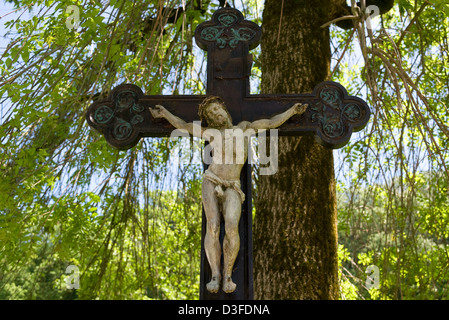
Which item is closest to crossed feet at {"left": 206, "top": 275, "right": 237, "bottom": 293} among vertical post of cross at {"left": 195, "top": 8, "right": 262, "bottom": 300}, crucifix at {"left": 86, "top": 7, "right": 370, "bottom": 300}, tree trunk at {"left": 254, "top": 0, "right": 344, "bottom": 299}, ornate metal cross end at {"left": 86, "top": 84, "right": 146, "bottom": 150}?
crucifix at {"left": 86, "top": 7, "right": 370, "bottom": 300}

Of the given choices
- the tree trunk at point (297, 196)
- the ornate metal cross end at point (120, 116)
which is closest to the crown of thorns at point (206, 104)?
the ornate metal cross end at point (120, 116)

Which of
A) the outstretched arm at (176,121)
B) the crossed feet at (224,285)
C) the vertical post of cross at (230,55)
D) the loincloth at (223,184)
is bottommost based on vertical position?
the crossed feet at (224,285)

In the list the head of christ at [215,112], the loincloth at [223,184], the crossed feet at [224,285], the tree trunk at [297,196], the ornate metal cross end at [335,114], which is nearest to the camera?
the crossed feet at [224,285]

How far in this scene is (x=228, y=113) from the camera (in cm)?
291

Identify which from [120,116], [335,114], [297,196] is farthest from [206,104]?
[297,196]

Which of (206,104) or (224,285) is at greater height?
(206,104)

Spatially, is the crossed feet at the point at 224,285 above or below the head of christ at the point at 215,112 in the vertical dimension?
below

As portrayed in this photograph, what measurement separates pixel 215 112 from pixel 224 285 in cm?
85

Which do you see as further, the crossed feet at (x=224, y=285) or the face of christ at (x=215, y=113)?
the face of christ at (x=215, y=113)

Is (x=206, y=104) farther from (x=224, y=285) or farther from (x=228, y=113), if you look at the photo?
(x=224, y=285)

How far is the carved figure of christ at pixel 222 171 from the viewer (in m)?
2.58

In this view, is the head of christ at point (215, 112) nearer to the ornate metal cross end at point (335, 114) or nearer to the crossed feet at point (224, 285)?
the ornate metal cross end at point (335, 114)

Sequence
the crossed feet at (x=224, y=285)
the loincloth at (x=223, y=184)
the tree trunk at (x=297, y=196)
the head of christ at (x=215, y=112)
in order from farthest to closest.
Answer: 1. the tree trunk at (x=297, y=196)
2. the head of christ at (x=215, y=112)
3. the loincloth at (x=223, y=184)
4. the crossed feet at (x=224, y=285)

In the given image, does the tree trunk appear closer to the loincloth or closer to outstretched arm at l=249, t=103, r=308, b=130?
outstretched arm at l=249, t=103, r=308, b=130
